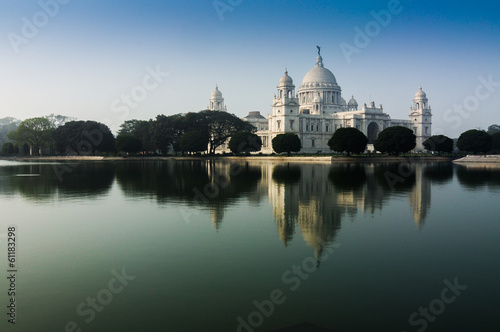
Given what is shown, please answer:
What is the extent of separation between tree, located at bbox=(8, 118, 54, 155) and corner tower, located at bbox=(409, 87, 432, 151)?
96402mm

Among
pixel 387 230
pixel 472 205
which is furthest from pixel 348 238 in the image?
pixel 472 205

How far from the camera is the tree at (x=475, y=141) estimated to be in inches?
3329

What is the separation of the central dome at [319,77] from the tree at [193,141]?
45.0m

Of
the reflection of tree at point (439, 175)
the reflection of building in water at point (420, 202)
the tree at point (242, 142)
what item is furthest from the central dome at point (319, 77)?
the reflection of building in water at point (420, 202)

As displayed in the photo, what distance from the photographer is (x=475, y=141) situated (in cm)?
8475

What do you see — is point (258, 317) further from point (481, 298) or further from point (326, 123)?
point (326, 123)

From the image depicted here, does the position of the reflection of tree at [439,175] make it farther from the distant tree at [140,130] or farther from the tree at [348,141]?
the distant tree at [140,130]

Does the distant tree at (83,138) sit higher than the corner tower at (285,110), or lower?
lower

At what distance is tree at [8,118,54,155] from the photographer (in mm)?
106875

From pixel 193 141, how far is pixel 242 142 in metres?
10.1

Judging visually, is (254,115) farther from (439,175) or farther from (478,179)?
(478,179)

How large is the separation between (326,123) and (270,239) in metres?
104

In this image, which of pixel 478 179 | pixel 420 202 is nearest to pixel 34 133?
pixel 478 179

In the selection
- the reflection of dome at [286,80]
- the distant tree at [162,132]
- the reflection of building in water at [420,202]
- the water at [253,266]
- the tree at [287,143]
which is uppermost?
the reflection of dome at [286,80]
